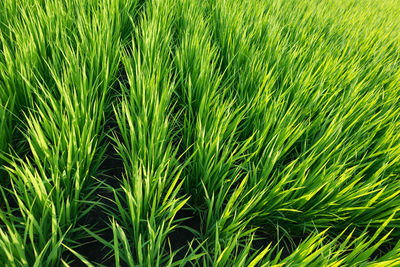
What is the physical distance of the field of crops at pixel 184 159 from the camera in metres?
0.67

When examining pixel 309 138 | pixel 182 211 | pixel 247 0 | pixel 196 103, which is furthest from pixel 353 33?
pixel 182 211

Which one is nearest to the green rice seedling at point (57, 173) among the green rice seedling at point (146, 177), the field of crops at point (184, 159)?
the field of crops at point (184, 159)

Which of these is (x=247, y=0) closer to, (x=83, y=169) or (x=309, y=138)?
(x=309, y=138)

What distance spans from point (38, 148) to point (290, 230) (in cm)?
91

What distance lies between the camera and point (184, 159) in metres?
1.06

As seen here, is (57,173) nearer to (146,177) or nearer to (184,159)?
(146,177)

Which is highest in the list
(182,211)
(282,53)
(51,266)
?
(282,53)

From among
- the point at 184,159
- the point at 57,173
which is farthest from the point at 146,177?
the point at 184,159

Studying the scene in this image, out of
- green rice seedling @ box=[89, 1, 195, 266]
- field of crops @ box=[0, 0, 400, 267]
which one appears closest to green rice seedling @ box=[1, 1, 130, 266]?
field of crops @ box=[0, 0, 400, 267]

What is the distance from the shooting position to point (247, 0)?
1902mm

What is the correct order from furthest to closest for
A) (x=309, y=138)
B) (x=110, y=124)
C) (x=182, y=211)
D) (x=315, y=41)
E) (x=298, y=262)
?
(x=315, y=41) < (x=110, y=124) < (x=309, y=138) < (x=182, y=211) < (x=298, y=262)

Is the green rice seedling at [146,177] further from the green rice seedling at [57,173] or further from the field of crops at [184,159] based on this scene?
the green rice seedling at [57,173]

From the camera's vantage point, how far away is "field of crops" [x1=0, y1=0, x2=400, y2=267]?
67cm

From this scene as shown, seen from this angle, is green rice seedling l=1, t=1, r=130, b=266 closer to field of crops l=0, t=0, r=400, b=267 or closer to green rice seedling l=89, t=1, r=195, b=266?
field of crops l=0, t=0, r=400, b=267
